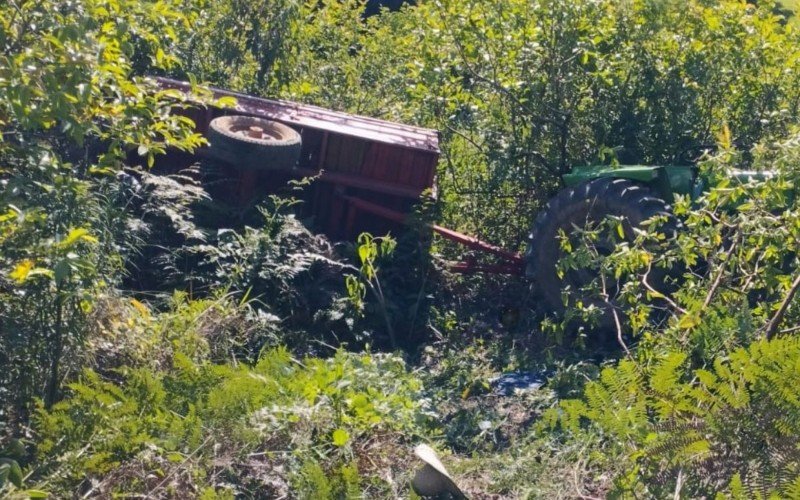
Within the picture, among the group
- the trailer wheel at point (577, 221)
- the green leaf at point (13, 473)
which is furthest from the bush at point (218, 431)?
the trailer wheel at point (577, 221)

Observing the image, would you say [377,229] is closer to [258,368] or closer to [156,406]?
[258,368]

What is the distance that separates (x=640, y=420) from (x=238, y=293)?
3.64m

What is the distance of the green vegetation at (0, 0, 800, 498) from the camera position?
4.58m

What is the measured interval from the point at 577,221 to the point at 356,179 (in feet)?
5.95

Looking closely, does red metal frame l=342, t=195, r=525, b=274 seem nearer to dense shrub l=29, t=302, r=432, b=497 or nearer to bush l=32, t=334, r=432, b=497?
dense shrub l=29, t=302, r=432, b=497

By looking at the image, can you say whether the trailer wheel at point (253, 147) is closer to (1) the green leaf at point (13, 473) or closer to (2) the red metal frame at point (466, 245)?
(2) the red metal frame at point (466, 245)

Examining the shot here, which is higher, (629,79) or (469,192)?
(629,79)

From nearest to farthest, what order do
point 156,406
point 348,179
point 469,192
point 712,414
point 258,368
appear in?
point 712,414 < point 156,406 < point 258,368 < point 348,179 < point 469,192

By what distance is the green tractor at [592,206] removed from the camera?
25.1ft

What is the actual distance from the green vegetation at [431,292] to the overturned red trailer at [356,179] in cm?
21

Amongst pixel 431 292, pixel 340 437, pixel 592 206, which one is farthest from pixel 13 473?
pixel 592 206

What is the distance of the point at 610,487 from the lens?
494 cm

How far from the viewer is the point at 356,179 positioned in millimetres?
8547

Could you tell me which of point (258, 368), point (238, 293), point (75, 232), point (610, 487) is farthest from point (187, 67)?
point (610, 487)
